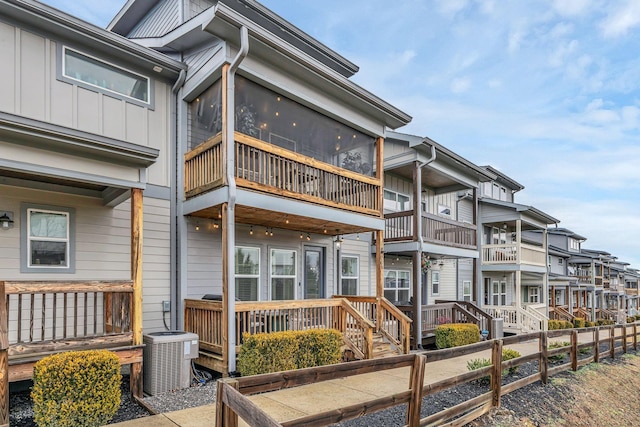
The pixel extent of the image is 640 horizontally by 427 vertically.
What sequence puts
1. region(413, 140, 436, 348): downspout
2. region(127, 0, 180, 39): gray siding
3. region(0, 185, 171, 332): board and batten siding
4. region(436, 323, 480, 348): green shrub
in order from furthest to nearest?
region(413, 140, 436, 348): downspout → region(436, 323, 480, 348): green shrub → region(127, 0, 180, 39): gray siding → region(0, 185, 171, 332): board and batten siding

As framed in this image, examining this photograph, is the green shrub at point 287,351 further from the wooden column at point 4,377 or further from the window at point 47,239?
the window at point 47,239

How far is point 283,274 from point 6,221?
5.96 meters

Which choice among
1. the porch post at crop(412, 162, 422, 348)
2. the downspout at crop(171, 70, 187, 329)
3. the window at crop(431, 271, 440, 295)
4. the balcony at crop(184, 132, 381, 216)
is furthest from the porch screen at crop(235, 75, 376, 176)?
the window at crop(431, 271, 440, 295)

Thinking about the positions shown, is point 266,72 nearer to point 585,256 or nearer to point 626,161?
point 585,256

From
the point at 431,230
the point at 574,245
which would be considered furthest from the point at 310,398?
the point at 574,245

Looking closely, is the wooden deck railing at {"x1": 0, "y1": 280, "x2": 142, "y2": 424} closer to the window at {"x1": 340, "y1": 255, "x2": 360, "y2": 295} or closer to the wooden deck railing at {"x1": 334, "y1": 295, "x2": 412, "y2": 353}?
the wooden deck railing at {"x1": 334, "y1": 295, "x2": 412, "y2": 353}

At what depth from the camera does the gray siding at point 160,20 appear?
10.1 meters

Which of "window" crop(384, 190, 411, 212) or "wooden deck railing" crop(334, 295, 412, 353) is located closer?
"wooden deck railing" crop(334, 295, 412, 353)

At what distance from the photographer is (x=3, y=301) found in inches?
202

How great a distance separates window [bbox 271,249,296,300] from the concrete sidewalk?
3469 millimetres

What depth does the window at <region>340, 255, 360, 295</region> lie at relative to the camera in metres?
12.6

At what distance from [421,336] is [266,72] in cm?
861

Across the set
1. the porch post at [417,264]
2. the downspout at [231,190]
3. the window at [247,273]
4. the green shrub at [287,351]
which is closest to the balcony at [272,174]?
the downspout at [231,190]

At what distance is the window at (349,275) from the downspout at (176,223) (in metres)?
5.30
